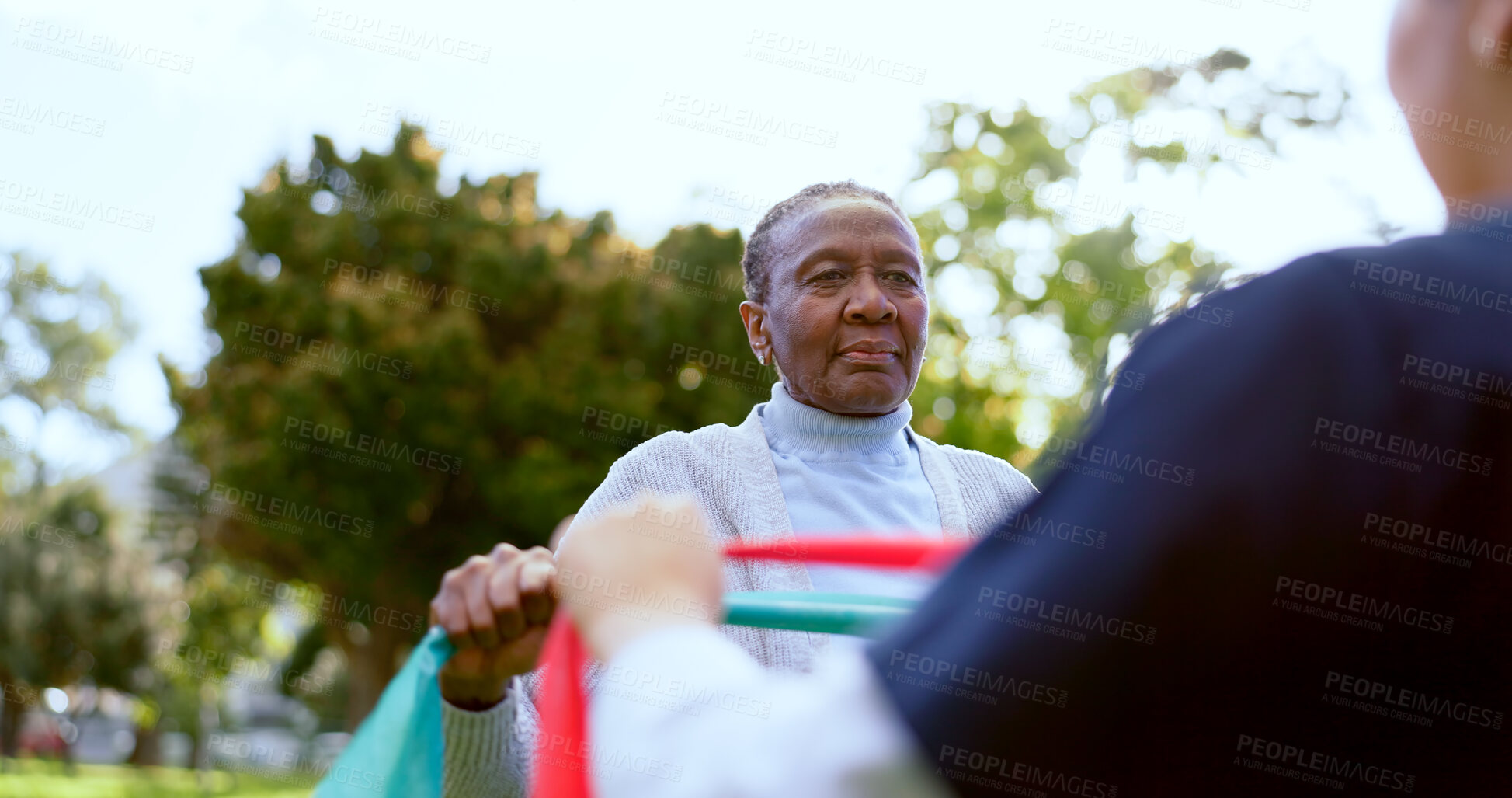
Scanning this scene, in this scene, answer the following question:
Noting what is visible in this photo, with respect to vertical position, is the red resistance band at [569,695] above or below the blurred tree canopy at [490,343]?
below

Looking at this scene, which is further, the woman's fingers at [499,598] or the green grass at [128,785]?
the green grass at [128,785]

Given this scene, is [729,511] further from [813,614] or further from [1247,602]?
[1247,602]

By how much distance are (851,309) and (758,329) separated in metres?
0.46

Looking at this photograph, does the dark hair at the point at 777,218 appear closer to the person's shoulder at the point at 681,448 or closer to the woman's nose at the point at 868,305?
the woman's nose at the point at 868,305

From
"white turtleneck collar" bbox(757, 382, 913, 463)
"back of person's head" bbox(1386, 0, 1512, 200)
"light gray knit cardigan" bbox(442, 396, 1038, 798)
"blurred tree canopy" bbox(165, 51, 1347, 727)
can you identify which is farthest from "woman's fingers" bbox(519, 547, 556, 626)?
"blurred tree canopy" bbox(165, 51, 1347, 727)

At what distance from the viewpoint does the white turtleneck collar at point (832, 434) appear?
8.91 feet

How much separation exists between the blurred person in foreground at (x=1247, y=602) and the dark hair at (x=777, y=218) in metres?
2.25

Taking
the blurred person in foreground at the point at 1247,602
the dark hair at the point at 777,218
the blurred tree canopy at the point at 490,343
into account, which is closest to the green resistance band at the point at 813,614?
the blurred person in foreground at the point at 1247,602

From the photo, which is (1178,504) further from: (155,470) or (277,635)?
(277,635)

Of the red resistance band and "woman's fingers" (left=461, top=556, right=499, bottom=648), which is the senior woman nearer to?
"woman's fingers" (left=461, top=556, right=499, bottom=648)

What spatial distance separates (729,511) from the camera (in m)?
2.39

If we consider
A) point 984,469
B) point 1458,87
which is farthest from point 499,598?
point 984,469

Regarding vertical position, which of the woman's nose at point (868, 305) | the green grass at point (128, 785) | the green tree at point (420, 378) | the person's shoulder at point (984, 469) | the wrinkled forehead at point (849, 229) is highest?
the green tree at point (420, 378)

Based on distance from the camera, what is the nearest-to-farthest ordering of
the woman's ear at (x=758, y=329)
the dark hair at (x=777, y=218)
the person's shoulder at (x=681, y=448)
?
the person's shoulder at (x=681, y=448)
the dark hair at (x=777, y=218)
the woman's ear at (x=758, y=329)
